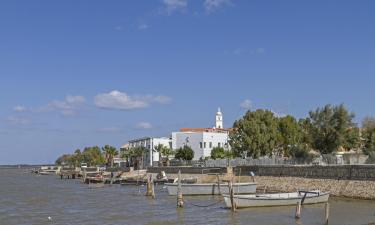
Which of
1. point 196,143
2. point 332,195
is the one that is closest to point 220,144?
point 196,143

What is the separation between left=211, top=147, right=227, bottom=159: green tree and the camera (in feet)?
388

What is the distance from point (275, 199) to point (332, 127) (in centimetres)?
2950

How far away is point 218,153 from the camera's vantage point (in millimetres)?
120250

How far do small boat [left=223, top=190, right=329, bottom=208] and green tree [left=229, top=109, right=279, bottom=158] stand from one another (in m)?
48.9

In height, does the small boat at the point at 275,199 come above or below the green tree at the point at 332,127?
below

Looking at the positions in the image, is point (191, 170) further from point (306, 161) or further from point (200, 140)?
point (200, 140)

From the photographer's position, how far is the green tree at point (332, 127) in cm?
7144

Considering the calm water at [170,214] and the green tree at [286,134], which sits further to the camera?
the green tree at [286,134]

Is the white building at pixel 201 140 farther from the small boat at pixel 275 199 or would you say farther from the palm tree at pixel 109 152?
the small boat at pixel 275 199

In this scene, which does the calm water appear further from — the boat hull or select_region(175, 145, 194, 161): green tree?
select_region(175, 145, 194, 161): green tree

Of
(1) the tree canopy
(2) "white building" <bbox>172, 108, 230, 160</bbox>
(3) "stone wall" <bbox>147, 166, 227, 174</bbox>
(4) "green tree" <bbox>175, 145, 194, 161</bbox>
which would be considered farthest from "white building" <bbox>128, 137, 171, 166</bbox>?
(1) the tree canopy

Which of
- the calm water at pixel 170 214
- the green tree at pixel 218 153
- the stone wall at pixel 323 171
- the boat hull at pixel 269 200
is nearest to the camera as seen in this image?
the calm water at pixel 170 214

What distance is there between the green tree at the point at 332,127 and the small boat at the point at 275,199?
1013 inches

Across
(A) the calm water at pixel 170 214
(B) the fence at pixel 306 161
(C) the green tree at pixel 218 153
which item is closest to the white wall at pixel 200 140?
(C) the green tree at pixel 218 153
